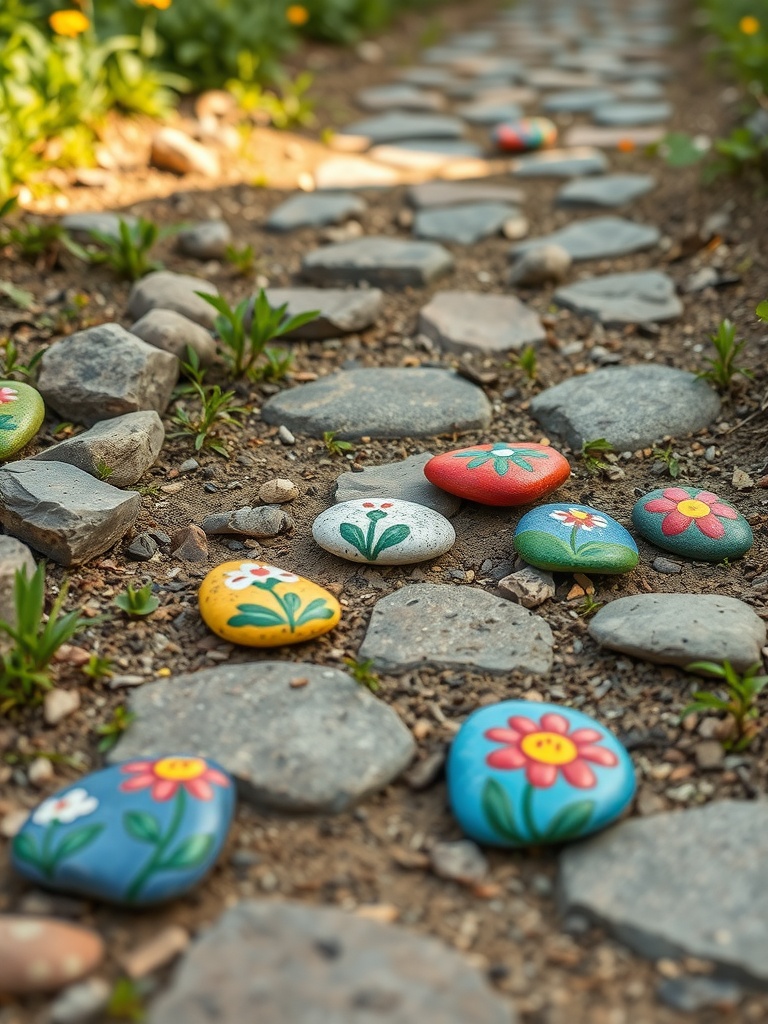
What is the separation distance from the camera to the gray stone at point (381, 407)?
279 centimetres

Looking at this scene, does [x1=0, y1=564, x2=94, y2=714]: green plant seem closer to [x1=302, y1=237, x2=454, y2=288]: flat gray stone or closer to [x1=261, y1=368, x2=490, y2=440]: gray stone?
[x1=261, y1=368, x2=490, y2=440]: gray stone

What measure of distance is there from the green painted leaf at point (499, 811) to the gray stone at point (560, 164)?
11.6 feet

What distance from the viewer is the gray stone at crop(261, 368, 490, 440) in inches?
110

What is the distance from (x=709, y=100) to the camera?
5402 millimetres

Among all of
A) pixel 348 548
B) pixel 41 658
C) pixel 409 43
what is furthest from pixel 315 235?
pixel 409 43

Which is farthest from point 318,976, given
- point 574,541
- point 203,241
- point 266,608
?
point 203,241

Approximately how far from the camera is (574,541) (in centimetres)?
224

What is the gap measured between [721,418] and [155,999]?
7.00 ft

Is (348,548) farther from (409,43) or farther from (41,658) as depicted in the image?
(409,43)

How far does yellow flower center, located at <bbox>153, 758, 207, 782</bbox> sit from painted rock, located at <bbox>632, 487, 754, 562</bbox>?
120cm

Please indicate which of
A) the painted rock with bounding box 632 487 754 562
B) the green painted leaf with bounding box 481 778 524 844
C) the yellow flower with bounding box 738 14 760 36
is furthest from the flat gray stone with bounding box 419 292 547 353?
the yellow flower with bounding box 738 14 760 36

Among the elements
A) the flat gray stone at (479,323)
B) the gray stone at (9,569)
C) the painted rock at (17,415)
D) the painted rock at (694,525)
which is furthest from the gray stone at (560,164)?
the gray stone at (9,569)

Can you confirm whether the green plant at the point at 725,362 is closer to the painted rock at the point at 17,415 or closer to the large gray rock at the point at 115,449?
the large gray rock at the point at 115,449

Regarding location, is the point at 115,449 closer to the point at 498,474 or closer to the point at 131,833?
the point at 498,474
